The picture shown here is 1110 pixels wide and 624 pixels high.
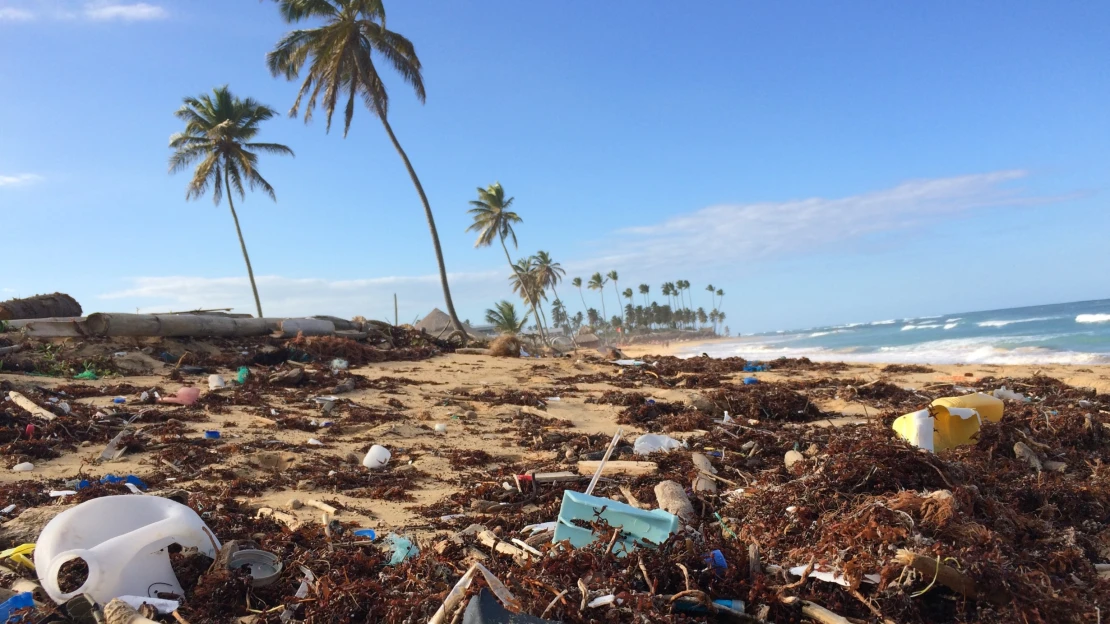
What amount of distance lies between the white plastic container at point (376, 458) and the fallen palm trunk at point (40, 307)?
10716 millimetres

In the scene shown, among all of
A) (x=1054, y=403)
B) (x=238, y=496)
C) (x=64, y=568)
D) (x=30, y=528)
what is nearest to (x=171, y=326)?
(x=238, y=496)

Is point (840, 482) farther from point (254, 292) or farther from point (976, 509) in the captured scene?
point (254, 292)

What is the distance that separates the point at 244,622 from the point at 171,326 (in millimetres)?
11651

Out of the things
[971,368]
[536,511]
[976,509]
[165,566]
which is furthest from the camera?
[971,368]

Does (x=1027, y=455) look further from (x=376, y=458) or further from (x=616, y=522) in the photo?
(x=376, y=458)

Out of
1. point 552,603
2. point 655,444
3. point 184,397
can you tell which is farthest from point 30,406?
point 552,603

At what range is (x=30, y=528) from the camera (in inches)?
127

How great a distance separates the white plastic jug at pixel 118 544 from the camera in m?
2.50

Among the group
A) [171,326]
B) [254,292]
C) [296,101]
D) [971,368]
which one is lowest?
[971,368]

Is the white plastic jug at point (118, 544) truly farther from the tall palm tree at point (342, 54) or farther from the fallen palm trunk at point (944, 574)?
the tall palm tree at point (342, 54)

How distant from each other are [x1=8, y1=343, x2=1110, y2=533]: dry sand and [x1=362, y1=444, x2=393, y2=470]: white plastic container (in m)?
0.13

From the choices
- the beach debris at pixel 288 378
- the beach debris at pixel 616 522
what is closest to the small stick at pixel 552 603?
the beach debris at pixel 616 522

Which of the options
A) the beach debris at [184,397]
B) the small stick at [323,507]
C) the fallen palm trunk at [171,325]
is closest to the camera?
the small stick at [323,507]

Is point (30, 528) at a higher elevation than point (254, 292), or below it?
below
